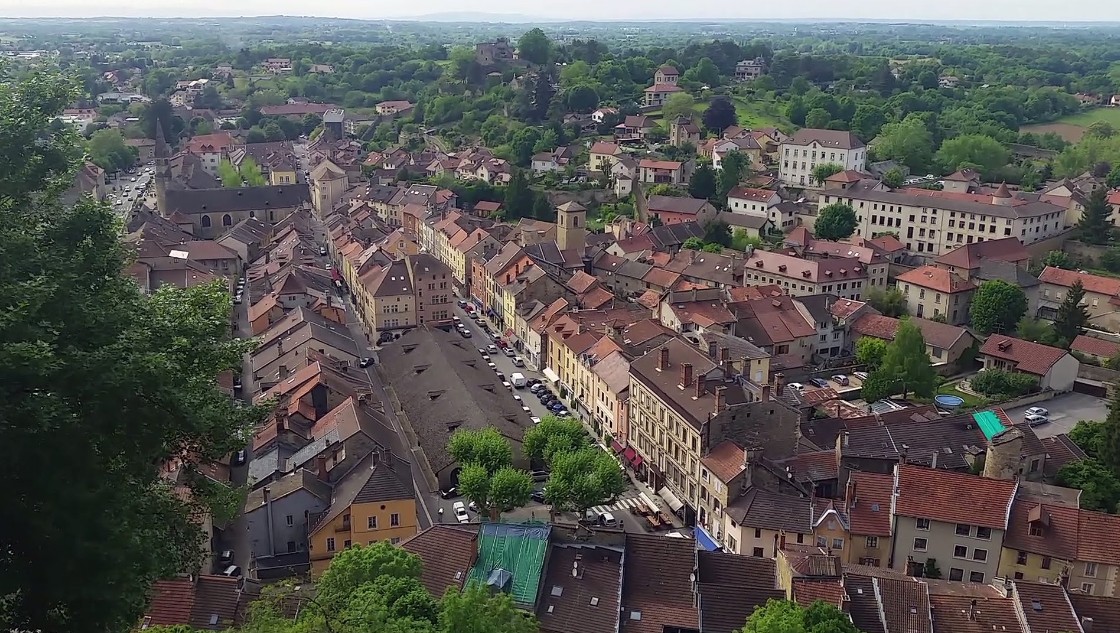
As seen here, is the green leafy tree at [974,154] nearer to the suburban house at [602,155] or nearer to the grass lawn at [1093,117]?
the suburban house at [602,155]

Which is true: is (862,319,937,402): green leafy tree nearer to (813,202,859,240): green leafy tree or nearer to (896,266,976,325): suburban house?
(896,266,976,325): suburban house

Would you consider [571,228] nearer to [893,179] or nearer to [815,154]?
[815,154]

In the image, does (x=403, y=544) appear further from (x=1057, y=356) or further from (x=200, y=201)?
(x=200, y=201)

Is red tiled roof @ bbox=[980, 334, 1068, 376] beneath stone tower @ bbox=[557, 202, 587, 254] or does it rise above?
beneath

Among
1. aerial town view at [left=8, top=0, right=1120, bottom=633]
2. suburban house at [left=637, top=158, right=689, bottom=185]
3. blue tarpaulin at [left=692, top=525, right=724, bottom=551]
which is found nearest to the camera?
aerial town view at [left=8, top=0, right=1120, bottom=633]

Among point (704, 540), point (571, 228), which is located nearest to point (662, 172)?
point (571, 228)

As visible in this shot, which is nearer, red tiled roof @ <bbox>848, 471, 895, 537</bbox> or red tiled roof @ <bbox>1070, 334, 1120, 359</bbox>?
red tiled roof @ <bbox>848, 471, 895, 537</bbox>

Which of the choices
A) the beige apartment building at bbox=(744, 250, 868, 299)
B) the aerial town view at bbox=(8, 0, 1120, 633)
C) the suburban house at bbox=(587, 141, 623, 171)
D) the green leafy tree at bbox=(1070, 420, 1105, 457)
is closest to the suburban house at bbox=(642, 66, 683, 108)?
the aerial town view at bbox=(8, 0, 1120, 633)

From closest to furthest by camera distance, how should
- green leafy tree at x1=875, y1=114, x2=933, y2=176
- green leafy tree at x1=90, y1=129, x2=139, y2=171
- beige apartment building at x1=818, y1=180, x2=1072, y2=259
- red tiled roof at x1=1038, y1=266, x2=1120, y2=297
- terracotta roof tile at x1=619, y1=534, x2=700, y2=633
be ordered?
terracotta roof tile at x1=619, y1=534, x2=700, y2=633 < red tiled roof at x1=1038, y1=266, x2=1120, y2=297 < beige apartment building at x1=818, y1=180, x2=1072, y2=259 < green leafy tree at x1=875, y1=114, x2=933, y2=176 < green leafy tree at x1=90, y1=129, x2=139, y2=171
